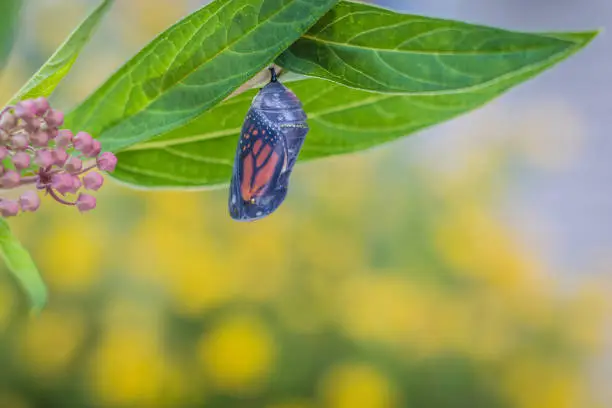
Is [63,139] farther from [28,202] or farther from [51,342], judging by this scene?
[51,342]

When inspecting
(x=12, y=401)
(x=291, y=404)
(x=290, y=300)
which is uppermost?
(x=290, y=300)

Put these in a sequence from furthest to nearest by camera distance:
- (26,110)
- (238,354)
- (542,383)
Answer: (542,383) < (238,354) < (26,110)

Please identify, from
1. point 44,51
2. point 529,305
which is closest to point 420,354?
point 529,305

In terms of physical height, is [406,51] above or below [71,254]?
above

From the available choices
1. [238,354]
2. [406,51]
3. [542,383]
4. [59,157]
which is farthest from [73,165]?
[542,383]

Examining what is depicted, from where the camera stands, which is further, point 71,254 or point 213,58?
point 71,254

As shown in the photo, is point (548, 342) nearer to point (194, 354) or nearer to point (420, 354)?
point (420, 354)

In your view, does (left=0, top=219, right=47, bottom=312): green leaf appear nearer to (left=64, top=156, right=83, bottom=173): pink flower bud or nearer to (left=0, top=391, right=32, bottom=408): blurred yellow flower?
(left=64, top=156, right=83, bottom=173): pink flower bud

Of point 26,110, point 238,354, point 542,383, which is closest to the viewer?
point 26,110
